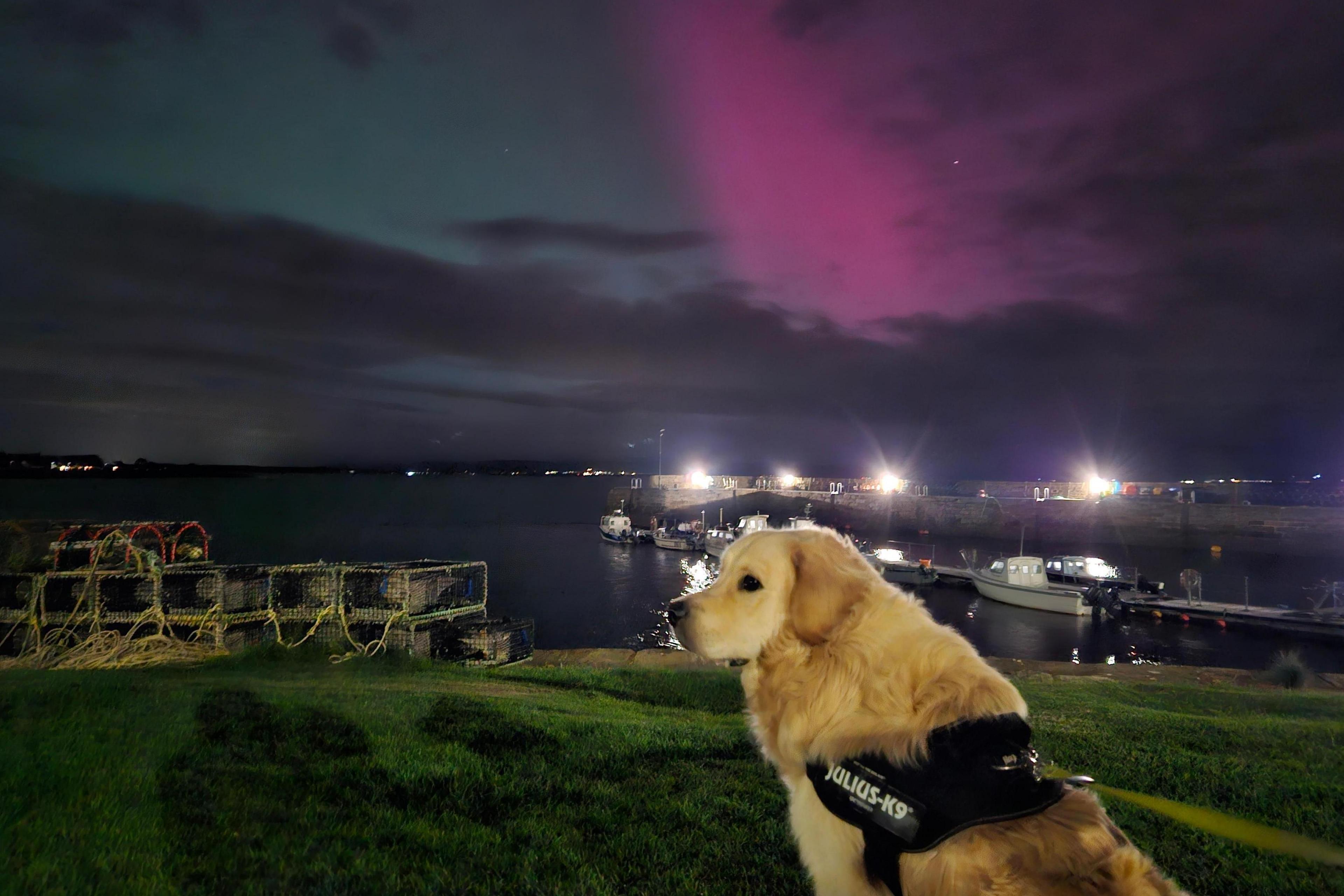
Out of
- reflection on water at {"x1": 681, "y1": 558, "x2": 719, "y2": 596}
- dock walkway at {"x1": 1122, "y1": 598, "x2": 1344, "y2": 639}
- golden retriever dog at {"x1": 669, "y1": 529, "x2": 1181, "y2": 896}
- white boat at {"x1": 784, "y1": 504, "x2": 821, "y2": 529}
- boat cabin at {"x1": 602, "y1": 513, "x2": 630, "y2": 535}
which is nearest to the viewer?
golden retriever dog at {"x1": 669, "y1": 529, "x2": 1181, "y2": 896}

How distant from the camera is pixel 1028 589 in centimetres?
3612

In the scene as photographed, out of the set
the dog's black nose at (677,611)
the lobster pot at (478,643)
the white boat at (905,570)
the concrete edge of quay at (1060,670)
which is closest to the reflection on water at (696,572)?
the white boat at (905,570)

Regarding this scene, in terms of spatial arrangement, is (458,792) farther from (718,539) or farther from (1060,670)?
(718,539)

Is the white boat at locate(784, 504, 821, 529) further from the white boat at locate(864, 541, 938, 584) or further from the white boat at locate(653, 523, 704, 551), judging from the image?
the white boat at locate(653, 523, 704, 551)

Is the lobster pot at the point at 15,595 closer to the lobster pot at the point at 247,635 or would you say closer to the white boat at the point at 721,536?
the lobster pot at the point at 247,635

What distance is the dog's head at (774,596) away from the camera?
261 centimetres

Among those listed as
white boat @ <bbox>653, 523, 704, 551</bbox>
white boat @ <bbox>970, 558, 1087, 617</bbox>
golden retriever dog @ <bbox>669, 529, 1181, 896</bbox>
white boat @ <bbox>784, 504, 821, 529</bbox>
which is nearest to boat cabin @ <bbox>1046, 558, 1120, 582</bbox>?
white boat @ <bbox>970, 558, 1087, 617</bbox>

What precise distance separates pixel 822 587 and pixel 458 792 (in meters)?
3.06

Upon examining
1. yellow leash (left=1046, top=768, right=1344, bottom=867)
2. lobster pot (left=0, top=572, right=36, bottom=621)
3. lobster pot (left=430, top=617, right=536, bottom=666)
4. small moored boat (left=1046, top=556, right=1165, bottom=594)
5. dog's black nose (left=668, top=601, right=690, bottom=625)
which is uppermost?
dog's black nose (left=668, top=601, right=690, bottom=625)

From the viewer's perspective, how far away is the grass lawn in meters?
3.22

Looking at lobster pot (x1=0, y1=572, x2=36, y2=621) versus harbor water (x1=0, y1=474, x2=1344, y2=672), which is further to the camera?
harbor water (x1=0, y1=474, x2=1344, y2=672)

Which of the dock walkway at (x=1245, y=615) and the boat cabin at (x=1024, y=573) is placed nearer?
the dock walkway at (x=1245, y=615)

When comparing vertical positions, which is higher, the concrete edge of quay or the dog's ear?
the dog's ear

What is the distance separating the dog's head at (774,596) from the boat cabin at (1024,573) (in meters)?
39.5
